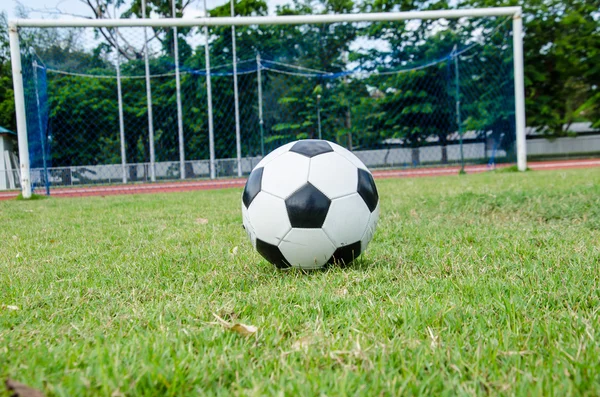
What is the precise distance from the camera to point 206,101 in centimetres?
1623

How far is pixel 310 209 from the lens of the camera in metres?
2.21

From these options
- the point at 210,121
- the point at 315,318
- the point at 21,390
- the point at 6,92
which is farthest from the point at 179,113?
the point at 21,390

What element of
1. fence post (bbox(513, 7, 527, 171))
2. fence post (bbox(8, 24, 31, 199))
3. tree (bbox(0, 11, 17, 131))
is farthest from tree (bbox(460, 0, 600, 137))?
tree (bbox(0, 11, 17, 131))

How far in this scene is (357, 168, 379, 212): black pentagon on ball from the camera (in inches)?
93.2

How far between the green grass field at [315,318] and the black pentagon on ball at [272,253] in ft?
0.20

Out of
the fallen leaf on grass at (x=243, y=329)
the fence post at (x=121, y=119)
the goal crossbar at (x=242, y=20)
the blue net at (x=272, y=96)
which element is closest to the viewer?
the fallen leaf on grass at (x=243, y=329)

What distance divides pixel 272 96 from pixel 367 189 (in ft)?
43.2

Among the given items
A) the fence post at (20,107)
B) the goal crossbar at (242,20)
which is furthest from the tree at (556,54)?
the fence post at (20,107)

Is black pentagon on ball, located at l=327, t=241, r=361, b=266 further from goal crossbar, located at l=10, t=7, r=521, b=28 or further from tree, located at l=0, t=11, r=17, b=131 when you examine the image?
tree, located at l=0, t=11, r=17, b=131

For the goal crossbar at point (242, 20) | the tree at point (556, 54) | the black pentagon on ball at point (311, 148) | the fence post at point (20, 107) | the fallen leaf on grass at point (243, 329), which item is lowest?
the fallen leaf on grass at point (243, 329)

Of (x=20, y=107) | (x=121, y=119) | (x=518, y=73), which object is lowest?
(x=20, y=107)

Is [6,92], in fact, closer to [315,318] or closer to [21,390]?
[315,318]

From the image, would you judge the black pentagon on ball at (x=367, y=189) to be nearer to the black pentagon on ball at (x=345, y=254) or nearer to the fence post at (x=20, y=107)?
the black pentagon on ball at (x=345, y=254)

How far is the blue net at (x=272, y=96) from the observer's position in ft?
43.9
